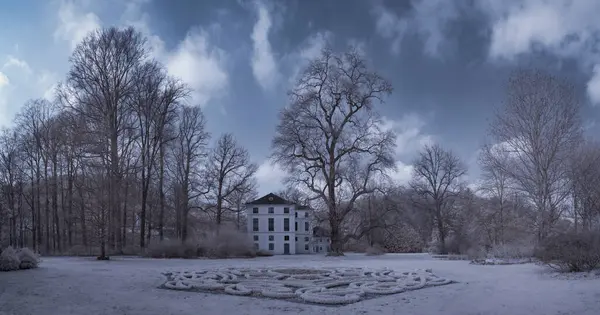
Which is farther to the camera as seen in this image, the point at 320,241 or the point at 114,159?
the point at 320,241

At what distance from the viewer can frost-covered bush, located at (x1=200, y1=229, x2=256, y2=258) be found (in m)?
32.0

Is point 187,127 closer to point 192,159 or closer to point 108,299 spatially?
point 192,159

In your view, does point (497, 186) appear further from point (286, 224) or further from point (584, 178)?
point (286, 224)

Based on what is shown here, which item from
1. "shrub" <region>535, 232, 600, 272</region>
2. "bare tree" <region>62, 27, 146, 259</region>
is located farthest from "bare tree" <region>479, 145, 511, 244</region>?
"bare tree" <region>62, 27, 146, 259</region>

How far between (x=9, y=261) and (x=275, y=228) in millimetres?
36655

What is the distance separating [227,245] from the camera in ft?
108

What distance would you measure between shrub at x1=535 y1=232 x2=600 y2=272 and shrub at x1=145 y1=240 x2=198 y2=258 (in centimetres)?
2170

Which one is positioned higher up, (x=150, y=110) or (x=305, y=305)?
(x=150, y=110)

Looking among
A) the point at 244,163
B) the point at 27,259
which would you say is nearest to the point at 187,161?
the point at 244,163

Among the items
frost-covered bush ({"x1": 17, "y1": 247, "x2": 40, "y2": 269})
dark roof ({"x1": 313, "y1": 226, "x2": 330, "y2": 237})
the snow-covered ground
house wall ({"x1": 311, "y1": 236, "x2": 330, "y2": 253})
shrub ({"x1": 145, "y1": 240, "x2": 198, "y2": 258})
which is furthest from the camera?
house wall ({"x1": 311, "y1": 236, "x2": 330, "y2": 253})

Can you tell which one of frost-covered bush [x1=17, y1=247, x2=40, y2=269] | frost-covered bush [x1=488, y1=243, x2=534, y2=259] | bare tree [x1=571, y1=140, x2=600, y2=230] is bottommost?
frost-covered bush [x1=488, y1=243, x2=534, y2=259]

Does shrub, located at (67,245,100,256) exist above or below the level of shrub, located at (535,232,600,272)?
below

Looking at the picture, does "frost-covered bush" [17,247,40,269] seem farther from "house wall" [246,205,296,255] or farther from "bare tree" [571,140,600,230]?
"house wall" [246,205,296,255]

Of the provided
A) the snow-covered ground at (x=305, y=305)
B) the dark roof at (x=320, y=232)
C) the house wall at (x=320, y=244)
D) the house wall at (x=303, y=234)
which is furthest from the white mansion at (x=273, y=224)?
the snow-covered ground at (x=305, y=305)
